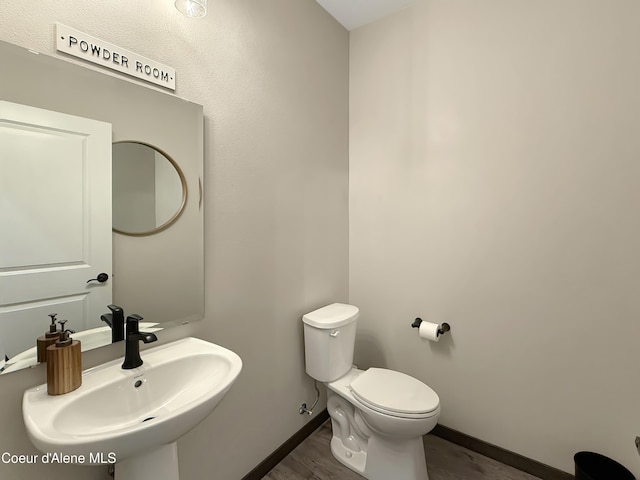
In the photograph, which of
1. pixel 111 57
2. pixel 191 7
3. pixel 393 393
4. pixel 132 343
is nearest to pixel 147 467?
pixel 132 343

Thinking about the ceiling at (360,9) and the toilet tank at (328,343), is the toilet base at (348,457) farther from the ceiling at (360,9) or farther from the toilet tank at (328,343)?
the ceiling at (360,9)

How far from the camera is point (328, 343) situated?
5.66ft

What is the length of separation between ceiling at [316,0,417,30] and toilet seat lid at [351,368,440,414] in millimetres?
2295

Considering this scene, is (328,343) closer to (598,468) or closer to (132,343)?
(132,343)

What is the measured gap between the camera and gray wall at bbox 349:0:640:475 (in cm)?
142

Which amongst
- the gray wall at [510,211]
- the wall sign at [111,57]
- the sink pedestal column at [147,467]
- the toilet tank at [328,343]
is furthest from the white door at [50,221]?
the gray wall at [510,211]

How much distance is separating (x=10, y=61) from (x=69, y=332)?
2.67 feet

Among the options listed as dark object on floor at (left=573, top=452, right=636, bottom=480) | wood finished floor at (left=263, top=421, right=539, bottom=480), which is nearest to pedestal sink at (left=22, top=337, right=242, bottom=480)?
wood finished floor at (left=263, top=421, right=539, bottom=480)

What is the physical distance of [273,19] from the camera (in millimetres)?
1624

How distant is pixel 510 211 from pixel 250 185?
1.41m

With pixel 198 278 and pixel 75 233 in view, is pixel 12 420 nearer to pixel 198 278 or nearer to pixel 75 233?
pixel 75 233

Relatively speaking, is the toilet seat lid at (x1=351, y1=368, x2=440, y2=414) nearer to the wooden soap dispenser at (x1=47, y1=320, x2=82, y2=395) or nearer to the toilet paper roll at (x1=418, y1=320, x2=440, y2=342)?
the toilet paper roll at (x1=418, y1=320, x2=440, y2=342)

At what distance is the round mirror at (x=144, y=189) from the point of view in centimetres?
110

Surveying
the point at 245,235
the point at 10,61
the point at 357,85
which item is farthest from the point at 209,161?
the point at 357,85
